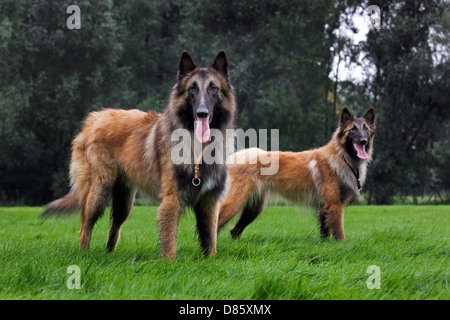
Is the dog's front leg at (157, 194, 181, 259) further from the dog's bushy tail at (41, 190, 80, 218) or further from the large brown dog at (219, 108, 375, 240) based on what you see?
the large brown dog at (219, 108, 375, 240)

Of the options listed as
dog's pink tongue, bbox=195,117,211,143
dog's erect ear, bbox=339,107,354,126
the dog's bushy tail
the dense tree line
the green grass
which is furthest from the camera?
the dense tree line

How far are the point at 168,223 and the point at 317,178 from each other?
11.1ft

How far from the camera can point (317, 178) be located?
7.12m

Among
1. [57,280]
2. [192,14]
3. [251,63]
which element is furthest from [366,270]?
[192,14]

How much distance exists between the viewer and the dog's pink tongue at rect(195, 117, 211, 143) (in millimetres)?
4398

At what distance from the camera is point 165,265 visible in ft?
12.5

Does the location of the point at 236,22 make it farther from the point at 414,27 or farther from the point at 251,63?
the point at 414,27

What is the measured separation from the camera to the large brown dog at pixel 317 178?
682 centimetres

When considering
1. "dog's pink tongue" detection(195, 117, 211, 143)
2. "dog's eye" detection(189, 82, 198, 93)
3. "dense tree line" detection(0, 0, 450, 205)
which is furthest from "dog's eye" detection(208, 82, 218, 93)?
"dense tree line" detection(0, 0, 450, 205)

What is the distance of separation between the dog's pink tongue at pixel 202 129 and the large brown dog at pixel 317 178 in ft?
8.21

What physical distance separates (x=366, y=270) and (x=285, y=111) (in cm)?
2153

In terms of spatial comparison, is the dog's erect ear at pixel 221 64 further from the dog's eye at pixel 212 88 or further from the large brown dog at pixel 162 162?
the dog's eye at pixel 212 88

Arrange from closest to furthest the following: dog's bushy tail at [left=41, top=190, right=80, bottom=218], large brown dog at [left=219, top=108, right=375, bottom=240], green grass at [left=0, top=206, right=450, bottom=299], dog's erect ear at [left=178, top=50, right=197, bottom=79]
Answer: green grass at [left=0, top=206, right=450, bottom=299], dog's erect ear at [left=178, top=50, right=197, bottom=79], dog's bushy tail at [left=41, top=190, right=80, bottom=218], large brown dog at [left=219, top=108, right=375, bottom=240]
